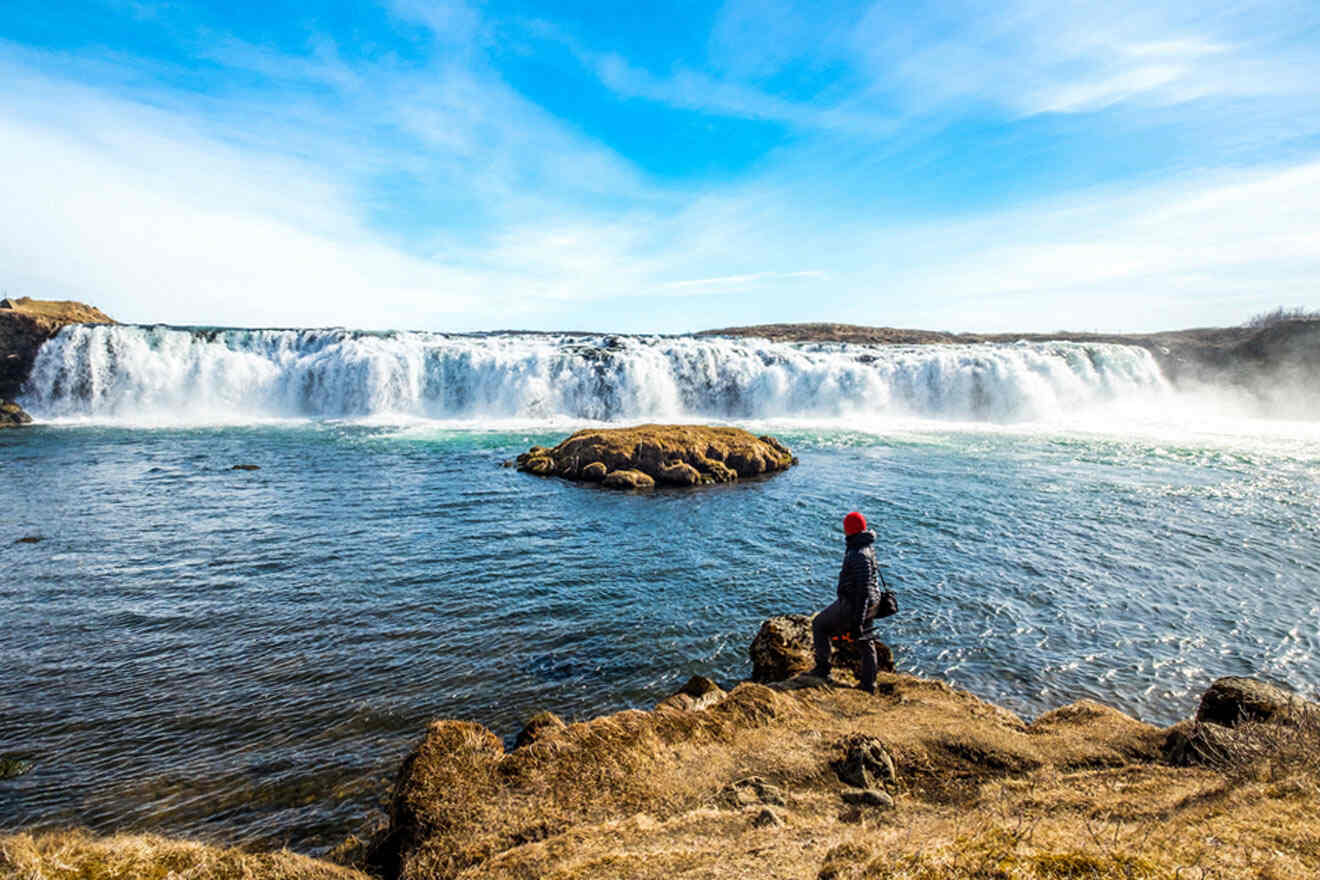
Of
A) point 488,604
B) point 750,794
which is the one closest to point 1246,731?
point 750,794

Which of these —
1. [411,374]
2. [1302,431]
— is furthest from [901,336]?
[411,374]

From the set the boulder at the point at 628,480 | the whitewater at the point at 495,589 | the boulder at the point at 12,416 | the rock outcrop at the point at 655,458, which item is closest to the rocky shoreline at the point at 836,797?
the whitewater at the point at 495,589

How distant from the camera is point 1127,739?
6.66 metres

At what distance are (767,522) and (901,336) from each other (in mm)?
84954

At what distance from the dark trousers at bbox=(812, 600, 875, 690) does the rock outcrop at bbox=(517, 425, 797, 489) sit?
15213 millimetres

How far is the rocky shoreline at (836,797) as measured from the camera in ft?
12.3

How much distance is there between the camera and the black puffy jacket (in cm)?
758

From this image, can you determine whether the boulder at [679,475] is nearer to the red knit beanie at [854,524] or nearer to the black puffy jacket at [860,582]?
the black puffy jacket at [860,582]

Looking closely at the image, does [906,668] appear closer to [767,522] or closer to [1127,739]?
[1127,739]

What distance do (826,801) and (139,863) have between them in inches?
202

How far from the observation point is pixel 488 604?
11.9 m

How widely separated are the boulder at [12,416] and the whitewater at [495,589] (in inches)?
212

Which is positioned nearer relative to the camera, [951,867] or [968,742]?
[951,867]

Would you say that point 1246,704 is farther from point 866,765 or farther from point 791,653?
point 791,653
